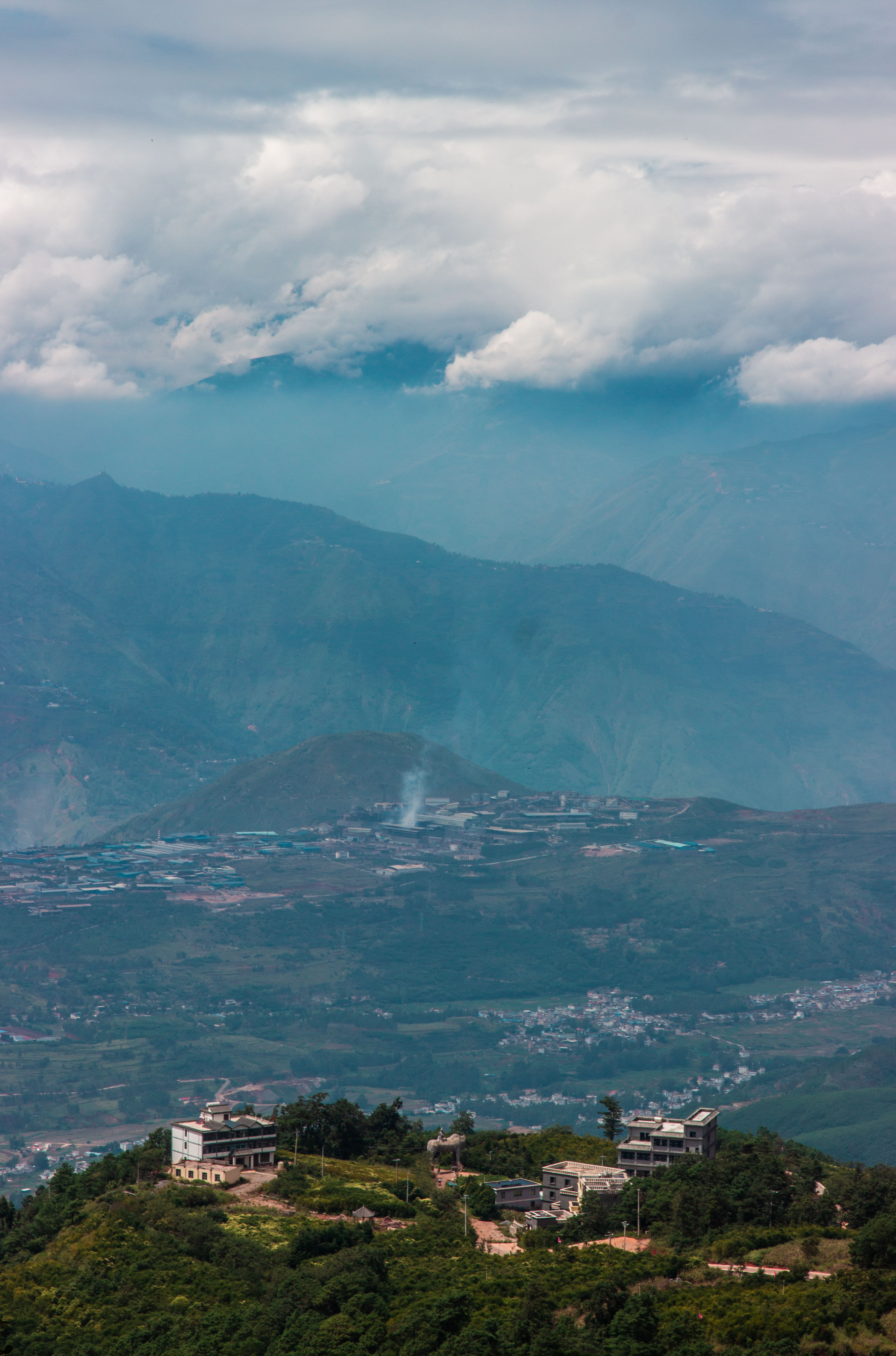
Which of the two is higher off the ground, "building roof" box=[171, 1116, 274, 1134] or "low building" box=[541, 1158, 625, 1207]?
"building roof" box=[171, 1116, 274, 1134]

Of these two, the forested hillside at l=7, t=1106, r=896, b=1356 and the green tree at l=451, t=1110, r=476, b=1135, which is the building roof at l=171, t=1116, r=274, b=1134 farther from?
the green tree at l=451, t=1110, r=476, b=1135

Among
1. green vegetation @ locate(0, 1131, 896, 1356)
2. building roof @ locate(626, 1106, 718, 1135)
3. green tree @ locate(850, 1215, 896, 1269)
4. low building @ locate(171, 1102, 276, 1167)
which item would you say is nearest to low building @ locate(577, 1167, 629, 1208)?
green vegetation @ locate(0, 1131, 896, 1356)

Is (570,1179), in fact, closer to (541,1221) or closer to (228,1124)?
(541,1221)

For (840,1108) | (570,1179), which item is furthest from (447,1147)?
(840,1108)

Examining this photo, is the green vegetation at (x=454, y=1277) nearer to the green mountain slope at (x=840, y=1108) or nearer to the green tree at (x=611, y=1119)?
the green tree at (x=611, y=1119)

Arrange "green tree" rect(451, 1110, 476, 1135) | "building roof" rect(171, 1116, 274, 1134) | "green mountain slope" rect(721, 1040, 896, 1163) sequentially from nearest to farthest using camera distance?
"building roof" rect(171, 1116, 274, 1134) → "green tree" rect(451, 1110, 476, 1135) → "green mountain slope" rect(721, 1040, 896, 1163)
